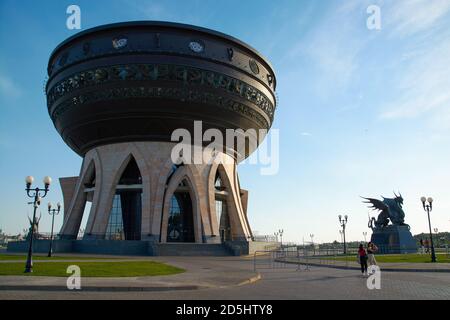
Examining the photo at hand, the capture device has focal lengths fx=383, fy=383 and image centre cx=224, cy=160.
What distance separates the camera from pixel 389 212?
42.7m

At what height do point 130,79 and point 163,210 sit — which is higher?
point 130,79

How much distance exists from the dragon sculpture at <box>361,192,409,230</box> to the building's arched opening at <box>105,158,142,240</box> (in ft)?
89.6

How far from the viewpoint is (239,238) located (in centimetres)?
4703

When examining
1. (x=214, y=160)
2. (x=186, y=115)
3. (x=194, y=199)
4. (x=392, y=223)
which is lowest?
(x=392, y=223)

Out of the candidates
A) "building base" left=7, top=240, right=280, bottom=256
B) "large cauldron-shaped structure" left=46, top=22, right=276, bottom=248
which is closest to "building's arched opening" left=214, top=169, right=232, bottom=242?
"large cauldron-shaped structure" left=46, top=22, right=276, bottom=248

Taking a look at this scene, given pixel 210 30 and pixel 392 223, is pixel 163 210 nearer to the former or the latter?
pixel 210 30

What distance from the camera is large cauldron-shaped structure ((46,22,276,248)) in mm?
39438

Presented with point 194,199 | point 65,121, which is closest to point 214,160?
point 194,199

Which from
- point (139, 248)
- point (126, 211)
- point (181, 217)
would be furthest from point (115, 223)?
point (139, 248)

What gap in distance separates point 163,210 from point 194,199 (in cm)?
379

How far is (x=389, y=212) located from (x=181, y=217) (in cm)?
2378
